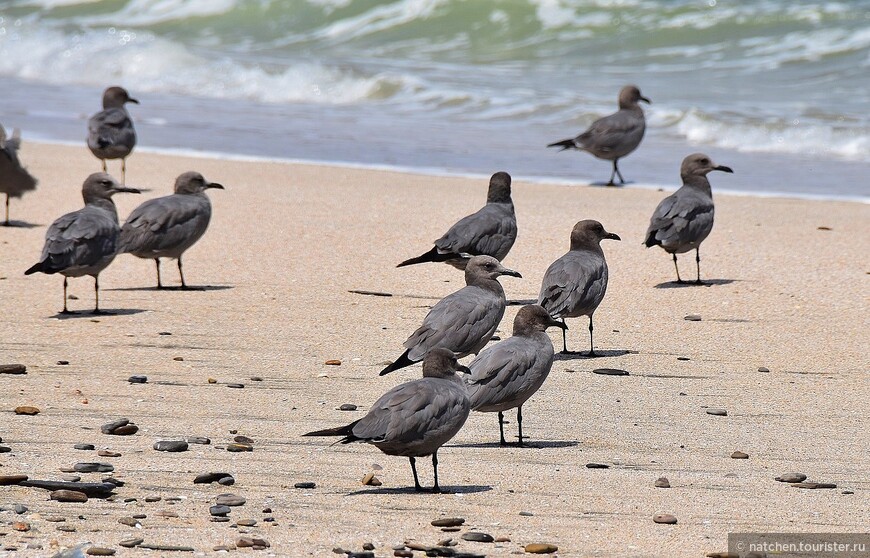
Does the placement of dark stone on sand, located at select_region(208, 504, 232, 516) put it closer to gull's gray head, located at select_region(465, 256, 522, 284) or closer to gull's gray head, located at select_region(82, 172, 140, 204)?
gull's gray head, located at select_region(465, 256, 522, 284)

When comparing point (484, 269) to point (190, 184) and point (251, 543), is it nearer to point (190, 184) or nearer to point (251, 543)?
point (251, 543)

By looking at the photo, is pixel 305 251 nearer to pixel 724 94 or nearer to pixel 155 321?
pixel 155 321

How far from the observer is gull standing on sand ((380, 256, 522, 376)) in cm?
655

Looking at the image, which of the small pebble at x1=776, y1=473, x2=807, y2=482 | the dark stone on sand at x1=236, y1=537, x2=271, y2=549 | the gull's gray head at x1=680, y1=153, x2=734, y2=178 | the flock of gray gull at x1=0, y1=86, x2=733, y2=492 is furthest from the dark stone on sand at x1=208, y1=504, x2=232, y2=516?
the gull's gray head at x1=680, y1=153, x2=734, y2=178

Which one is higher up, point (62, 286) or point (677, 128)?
point (677, 128)

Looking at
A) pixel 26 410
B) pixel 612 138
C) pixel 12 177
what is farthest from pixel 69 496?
pixel 612 138

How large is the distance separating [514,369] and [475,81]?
16099mm

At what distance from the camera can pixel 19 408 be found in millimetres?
6051

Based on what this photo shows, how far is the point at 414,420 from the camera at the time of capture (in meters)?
5.00

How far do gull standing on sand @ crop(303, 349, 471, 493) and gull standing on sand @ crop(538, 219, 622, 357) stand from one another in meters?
2.34

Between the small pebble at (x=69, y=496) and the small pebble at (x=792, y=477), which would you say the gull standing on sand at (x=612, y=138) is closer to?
the small pebble at (x=792, y=477)

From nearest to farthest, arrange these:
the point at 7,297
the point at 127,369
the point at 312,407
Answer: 1. the point at 312,407
2. the point at 127,369
3. the point at 7,297

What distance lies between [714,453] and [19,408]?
312cm

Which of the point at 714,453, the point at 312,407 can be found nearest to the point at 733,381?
the point at 714,453
